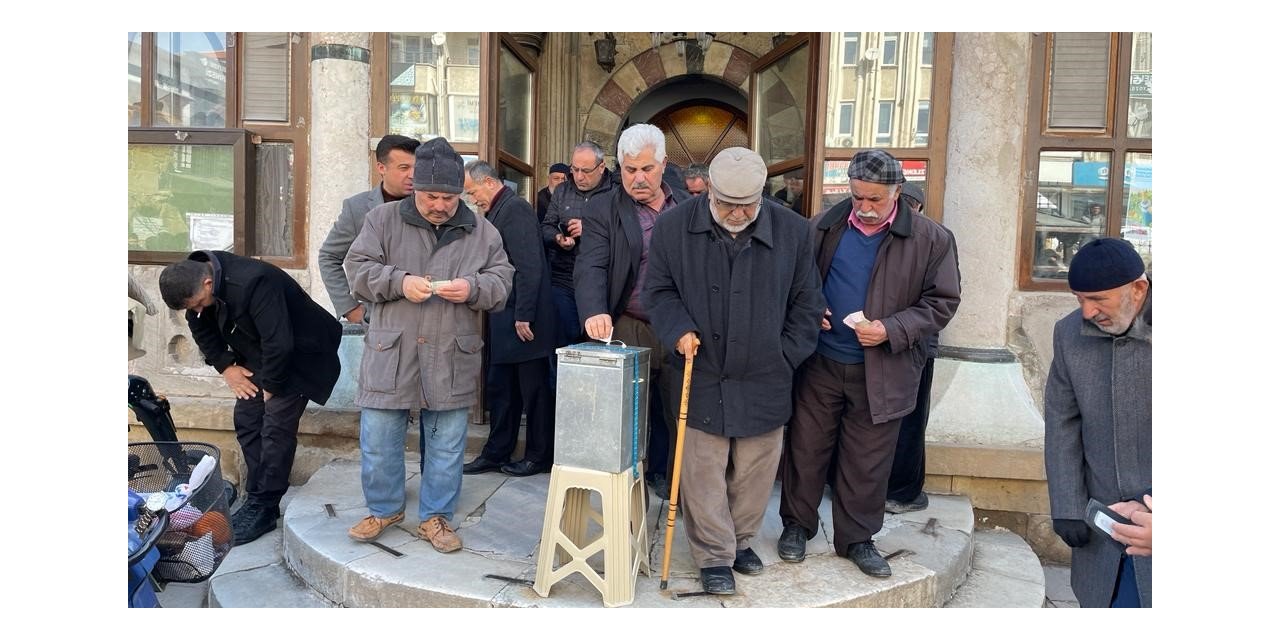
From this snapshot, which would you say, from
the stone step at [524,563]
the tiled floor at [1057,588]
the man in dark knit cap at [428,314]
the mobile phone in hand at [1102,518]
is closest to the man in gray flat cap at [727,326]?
the stone step at [524,563]

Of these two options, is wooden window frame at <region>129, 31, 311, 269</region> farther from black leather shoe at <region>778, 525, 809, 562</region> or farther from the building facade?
black leather shoe at <region>778, 525, 809, 562</region>

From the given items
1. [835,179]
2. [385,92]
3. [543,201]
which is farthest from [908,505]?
[385,92]

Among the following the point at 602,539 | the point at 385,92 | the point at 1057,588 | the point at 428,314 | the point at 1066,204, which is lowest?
the point at 1057,588

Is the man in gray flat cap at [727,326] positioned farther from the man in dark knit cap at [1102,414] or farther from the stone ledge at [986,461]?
the stone ledge at [986,461]

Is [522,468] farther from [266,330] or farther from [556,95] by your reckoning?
[556,95]

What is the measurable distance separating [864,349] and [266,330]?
2.63m

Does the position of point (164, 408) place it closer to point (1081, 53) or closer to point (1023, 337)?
point (1023, 337)

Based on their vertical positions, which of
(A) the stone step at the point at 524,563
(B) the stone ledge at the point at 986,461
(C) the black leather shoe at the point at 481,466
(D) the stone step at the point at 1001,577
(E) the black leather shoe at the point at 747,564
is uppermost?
(B) the stone ledge at the point at 986,461

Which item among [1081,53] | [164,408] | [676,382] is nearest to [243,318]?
[164,408]

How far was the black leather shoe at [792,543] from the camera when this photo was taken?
3.41m

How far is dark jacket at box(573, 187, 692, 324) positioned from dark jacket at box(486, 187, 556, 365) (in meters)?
0.70

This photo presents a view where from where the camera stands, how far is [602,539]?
297 cm

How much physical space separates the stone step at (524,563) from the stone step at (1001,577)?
0.07m

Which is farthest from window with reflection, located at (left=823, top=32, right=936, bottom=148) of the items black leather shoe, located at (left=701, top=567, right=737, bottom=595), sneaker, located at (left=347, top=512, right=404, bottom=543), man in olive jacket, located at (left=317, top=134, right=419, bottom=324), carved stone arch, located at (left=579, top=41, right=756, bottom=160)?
sneaker, located at (left=347, top=512, right=404, bottom=543)
